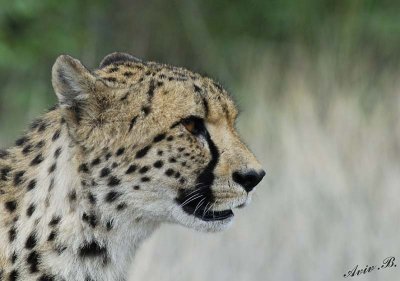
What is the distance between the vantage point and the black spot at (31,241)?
4.77 meters

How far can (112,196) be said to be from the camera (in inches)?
191

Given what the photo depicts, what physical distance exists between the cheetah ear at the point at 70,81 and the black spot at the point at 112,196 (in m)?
0.43

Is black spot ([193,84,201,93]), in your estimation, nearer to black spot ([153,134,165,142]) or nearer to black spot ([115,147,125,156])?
black spot ([153,134,165,142])

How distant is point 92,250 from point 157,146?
A: 22.1 inches

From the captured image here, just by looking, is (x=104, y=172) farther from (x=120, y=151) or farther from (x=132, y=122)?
(x=132, y=122)

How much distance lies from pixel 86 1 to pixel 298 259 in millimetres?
9104

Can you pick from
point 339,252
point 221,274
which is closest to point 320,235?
point 339,252

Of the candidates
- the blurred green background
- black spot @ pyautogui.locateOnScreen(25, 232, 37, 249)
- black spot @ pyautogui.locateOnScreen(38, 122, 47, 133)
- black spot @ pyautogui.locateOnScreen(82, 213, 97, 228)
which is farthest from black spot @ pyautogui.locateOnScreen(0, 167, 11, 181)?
the blurred green background

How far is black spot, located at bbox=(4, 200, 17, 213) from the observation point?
487cm

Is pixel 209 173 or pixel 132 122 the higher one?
pixel 132 122

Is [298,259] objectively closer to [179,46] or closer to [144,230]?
[144,230]

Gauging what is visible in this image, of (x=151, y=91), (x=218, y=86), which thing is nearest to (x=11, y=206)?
(x=151, y=91)
